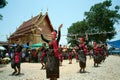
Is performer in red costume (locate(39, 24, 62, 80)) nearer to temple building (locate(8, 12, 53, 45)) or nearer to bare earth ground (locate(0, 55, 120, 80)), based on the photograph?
bare earth ground (locate(0, 55, 120, 80))

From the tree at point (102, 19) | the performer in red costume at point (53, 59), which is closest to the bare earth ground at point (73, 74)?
the performer in red costume at point (53, 59)

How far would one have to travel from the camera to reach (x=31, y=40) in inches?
1549

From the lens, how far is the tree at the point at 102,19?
65188 mm

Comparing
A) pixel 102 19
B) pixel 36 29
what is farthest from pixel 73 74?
pixel 102 19

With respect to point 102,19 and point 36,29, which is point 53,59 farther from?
point 102,19

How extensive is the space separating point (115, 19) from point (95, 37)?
24.9 feet

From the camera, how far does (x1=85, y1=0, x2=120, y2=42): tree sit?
2566 inches

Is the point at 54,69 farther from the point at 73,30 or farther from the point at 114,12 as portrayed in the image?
the point at 73,30

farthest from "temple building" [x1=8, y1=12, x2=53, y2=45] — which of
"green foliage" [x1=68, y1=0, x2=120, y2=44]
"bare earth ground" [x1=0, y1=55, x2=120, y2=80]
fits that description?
"green foliage" [x1=68, y1=0, x2=120, y2=44]

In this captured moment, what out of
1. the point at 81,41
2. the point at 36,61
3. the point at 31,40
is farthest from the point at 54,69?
the point at 31,40

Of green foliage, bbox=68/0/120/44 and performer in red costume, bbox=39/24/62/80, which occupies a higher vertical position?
green foliage, bbox=68/0/120/44

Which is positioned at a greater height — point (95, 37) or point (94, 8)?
point (94, 8)

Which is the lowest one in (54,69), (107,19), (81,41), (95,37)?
(54,69)

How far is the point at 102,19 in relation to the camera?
65312 mm
